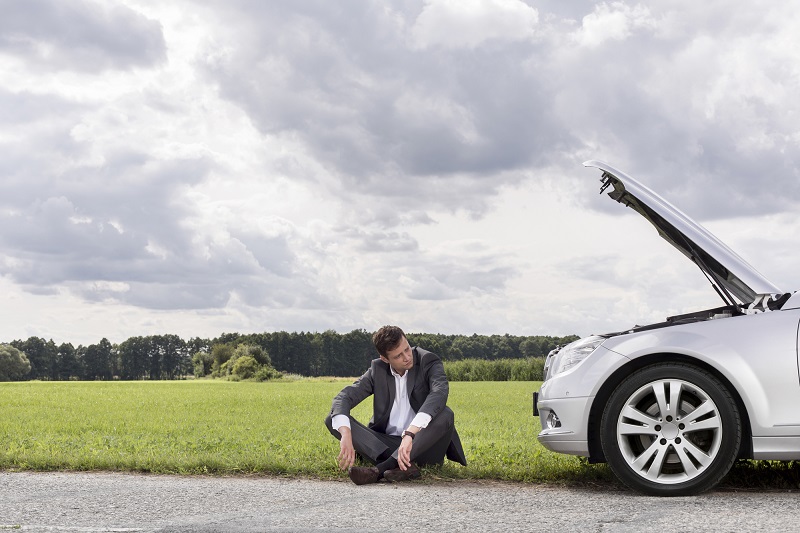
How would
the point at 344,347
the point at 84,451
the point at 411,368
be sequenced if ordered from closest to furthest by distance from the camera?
1. the point at 411,368
2. the point at 84,451
3. the point at 344,347

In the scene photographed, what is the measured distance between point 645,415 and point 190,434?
8.01m

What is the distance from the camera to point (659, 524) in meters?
5.14

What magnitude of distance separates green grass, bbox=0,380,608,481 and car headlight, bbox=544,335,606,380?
934 millimetres

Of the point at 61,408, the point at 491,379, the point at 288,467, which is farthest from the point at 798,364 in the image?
the point at 491,379

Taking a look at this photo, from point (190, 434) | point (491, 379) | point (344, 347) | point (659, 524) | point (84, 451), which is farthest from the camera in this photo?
point (344, 347)

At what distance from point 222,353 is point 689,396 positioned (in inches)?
2626

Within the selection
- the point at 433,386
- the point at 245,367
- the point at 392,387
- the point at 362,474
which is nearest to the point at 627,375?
the point at 433,386

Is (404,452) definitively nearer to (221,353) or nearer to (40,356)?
(221,353)

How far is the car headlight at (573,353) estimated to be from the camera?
6.64 meters

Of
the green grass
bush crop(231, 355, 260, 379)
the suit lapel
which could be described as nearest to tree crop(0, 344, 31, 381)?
bush crop(231, 355, 260, 379)

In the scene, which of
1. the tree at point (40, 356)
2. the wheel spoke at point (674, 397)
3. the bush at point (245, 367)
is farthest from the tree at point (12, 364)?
the wheel spoke at point (674, 397)

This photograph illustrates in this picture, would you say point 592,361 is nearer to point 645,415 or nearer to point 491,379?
point 645,415

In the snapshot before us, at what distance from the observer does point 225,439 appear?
11.0 meters

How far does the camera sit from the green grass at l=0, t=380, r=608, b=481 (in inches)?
293
